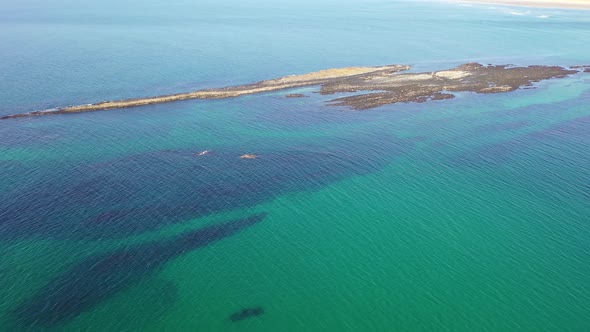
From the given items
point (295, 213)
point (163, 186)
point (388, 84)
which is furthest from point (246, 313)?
point (388, 84)

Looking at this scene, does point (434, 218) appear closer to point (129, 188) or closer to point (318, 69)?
point (129, 188)

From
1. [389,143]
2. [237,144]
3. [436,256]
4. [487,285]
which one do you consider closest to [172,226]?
[237,144]

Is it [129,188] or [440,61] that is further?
[440,61]

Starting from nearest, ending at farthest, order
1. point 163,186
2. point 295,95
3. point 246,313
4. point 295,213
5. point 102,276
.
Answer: point 246,313 → point 102,276 → point 295,213 → point 163,186 → point 295,95

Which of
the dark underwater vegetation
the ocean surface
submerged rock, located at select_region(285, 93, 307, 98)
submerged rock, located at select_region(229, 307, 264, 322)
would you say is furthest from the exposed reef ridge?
submerged rock, located at select_region(229, 307, 264, 322)

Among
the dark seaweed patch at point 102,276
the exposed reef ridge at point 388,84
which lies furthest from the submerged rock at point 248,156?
the exposed reef ridge at point 388,84

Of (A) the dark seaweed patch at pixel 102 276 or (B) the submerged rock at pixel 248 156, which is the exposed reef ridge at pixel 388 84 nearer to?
(B) the submerged rock at pixel 248 156

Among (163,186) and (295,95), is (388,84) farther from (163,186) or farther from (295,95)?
(163,186)
